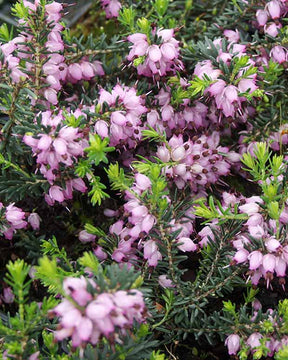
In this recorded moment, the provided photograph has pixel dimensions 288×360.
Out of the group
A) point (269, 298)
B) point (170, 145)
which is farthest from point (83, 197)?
point (269, 298)

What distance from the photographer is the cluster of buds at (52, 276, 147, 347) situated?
1.39m

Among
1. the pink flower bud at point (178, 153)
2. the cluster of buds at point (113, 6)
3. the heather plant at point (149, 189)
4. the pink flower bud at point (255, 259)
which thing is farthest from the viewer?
the cluster of buds at point (113, 6)

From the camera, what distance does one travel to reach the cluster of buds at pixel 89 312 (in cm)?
139

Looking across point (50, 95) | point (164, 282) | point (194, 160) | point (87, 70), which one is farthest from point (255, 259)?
point (87, 70)

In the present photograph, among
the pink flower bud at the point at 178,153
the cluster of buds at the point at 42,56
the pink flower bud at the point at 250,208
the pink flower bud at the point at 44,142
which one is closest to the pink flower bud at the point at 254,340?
the pink flower bud at the point at 250,208

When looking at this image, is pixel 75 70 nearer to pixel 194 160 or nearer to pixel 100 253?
pixel 194 160

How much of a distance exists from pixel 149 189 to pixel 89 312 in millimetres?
771

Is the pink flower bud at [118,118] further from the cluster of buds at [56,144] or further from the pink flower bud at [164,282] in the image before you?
the pink flower bud at [164,282]

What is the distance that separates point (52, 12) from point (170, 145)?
2.79 feet

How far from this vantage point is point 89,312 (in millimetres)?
1389

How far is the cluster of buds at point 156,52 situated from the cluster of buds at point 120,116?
183 millimetres

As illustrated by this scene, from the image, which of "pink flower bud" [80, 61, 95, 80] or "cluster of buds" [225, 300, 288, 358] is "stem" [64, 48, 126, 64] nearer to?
"pink flower bud" [80, 61, 95, 80]

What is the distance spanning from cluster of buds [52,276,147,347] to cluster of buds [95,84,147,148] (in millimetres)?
865

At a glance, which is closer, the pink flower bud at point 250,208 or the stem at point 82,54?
the pink flower bud at point 250,208
